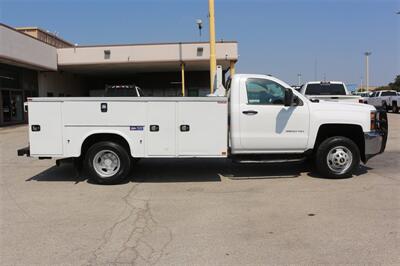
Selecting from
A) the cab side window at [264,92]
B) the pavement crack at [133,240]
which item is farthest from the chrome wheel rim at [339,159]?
the pavement crack at [133,240]

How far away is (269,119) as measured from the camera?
26.2 ft

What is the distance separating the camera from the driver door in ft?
26.1

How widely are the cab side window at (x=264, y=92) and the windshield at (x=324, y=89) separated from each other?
9123mm

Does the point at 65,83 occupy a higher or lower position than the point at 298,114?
higher

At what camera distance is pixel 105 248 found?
15.3 feet

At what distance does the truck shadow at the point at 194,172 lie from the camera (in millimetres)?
8422

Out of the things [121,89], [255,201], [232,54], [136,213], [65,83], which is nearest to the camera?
[136,213]

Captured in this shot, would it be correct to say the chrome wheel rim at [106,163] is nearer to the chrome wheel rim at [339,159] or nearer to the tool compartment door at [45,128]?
the tool compartment door at [45,128]

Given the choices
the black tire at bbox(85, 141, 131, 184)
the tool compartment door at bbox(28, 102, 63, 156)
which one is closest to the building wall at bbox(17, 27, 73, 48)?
the tool compartment door at bbox(28, 102, 63, 156)

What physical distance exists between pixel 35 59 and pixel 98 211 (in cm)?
2320

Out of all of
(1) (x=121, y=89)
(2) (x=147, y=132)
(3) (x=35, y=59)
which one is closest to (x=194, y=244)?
(2) (x=147, y=132)

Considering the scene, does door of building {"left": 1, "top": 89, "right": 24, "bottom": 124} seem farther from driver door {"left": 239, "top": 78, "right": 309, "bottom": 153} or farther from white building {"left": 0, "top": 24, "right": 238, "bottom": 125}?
driver door {"left": 239, "top": 78, "right": 309, "bottom": 153}

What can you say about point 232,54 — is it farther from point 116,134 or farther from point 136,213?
point 136,213

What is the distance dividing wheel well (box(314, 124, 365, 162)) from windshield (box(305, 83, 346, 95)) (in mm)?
8558
